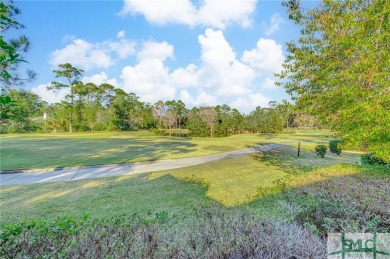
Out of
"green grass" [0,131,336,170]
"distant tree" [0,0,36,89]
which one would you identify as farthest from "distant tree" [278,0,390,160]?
"distant tree" [0,0,36,89]

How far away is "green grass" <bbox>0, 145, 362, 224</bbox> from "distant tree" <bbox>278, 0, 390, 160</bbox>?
3304 millimetres

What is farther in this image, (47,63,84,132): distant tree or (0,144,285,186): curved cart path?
(47,63,84,132): distant tree

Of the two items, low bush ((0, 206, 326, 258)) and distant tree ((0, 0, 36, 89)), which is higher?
distant tree ((0, 0, 36, 89))

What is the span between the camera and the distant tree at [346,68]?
5.90 m

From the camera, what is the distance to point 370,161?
11.6 metres

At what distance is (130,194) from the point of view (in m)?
6.74

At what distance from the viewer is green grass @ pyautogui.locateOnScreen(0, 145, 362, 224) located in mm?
5426

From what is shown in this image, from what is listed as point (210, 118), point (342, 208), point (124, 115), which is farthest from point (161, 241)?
point (124, 115)

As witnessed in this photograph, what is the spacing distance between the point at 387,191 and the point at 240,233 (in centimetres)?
466

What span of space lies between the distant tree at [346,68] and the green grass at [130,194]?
3304 millimetres

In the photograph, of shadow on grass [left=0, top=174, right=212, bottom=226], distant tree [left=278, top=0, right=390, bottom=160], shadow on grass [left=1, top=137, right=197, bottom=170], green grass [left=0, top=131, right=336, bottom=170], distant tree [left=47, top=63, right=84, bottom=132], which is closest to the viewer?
shadow on grass [left=0, top=174, right=212, bottom=226]

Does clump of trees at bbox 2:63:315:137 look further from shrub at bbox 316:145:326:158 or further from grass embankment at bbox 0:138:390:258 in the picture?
grass embankment at bbox 0:138:390:258

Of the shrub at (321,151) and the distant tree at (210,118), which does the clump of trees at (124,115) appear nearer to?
the distant tree at (210,118)

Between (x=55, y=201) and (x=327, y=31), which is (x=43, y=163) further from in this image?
(x=327, y=31)
